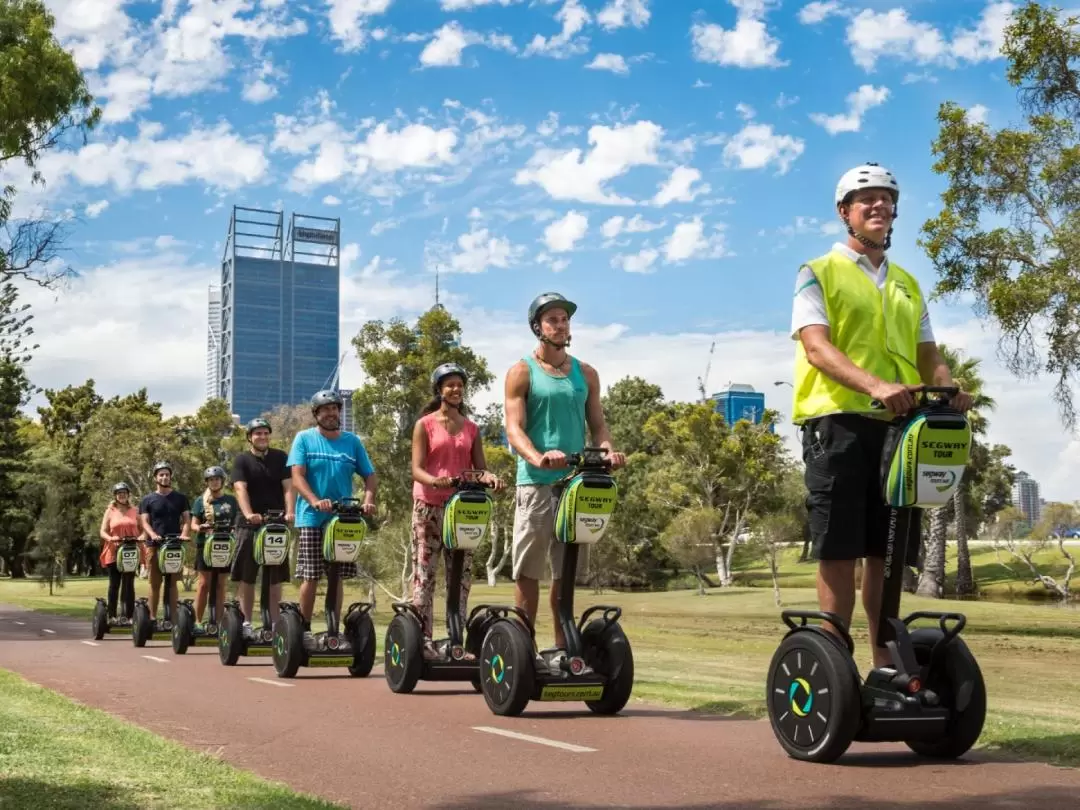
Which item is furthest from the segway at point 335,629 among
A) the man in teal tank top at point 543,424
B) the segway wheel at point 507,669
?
the segway wheel at point 507,669

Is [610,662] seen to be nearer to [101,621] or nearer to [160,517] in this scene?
[160,517]

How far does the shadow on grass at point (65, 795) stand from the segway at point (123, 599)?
1257 centimetres

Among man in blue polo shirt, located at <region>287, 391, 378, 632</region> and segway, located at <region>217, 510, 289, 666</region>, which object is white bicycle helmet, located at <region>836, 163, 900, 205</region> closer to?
man in blue polo shirt, located at <region>287, 391, 378, 632</region>

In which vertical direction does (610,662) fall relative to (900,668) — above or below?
below

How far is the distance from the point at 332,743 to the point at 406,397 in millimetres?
36649

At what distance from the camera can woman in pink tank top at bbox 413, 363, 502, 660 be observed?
10102 mm

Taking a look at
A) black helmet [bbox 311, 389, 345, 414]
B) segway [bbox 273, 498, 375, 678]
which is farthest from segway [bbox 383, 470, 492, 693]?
black helmet [bbox 311, 389, 345, 414]

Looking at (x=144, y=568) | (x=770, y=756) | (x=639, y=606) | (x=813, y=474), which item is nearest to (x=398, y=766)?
(x=770, y=756)

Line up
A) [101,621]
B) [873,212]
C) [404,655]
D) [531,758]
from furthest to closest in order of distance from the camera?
[101,621]
[404,655]
[531,758]
[873,212]

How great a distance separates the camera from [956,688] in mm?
6035

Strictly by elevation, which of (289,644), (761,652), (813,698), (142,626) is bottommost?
(761,652)

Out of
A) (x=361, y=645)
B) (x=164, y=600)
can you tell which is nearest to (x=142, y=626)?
(x=164, y=600)

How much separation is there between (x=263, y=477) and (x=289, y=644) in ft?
9.20

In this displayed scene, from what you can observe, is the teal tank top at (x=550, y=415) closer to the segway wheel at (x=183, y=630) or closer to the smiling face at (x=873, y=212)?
the smiling face at (x=873, y=212)
